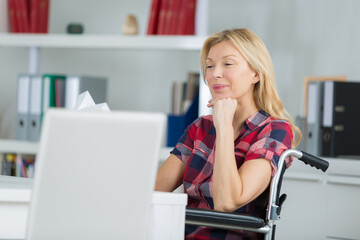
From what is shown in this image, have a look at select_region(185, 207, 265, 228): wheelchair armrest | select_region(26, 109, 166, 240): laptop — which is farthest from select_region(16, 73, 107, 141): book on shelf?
select_region(26, 109, 166, 240): laptop

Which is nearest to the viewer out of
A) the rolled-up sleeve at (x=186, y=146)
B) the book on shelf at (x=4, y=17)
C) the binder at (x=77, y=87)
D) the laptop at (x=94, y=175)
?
the laptop at (x=94, y=175)

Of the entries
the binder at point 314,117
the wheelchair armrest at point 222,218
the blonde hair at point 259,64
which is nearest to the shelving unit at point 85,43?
the binder at point 314,117

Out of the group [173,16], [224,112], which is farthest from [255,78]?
[173,16]

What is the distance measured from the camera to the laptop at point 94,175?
45.6 inches

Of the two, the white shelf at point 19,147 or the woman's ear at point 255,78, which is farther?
the white shelf at point 19,147

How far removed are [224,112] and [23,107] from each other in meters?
1.92

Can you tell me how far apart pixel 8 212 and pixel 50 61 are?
267 cm

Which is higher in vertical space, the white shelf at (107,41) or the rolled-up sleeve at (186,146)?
the white shelf at (107,41)

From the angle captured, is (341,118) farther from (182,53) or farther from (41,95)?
(41,95)

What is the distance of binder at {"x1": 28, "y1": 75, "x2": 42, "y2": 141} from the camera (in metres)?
3.51

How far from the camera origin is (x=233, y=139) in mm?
1925

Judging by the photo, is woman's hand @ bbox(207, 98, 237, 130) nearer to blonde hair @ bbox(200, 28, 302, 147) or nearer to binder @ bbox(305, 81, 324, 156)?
blonde hair @ bbox(200, 28, 302, 147)

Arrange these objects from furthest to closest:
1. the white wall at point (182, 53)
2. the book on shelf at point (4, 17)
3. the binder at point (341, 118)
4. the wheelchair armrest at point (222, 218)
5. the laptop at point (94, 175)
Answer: the book on shelf at point (4, 17)
the white wall at point (182, 53)
the binder at point (341, 118)
the wheelchair armrest at point (222, 218)
the laptop at point (94, 175)

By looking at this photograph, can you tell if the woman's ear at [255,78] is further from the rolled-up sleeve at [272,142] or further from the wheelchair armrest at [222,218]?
the wheelchair armrest at [222,218]
